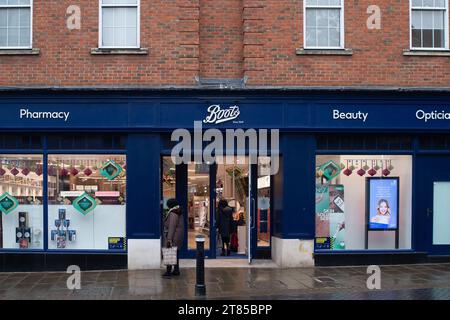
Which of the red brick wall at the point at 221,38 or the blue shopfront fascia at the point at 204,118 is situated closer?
the blue shopfront fascia at the point at 204,118

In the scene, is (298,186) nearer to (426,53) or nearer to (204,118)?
(204,118)

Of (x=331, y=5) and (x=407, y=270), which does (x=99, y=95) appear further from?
(x=407, y=270)

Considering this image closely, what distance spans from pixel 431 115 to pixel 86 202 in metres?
8.22

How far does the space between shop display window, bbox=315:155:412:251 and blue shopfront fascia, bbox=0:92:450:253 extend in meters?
0.33

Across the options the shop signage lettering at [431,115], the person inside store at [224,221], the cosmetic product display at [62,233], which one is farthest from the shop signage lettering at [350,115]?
the cosmetic product display at [62,233]

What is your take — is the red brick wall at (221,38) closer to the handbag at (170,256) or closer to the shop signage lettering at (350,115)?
the shop signage lettering at (350,115)

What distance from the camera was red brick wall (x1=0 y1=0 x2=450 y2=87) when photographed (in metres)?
14.0

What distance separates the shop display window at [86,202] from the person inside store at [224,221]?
243 cm

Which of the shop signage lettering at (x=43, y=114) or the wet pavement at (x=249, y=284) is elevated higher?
the shop signage lettering at (x=43, y=114)

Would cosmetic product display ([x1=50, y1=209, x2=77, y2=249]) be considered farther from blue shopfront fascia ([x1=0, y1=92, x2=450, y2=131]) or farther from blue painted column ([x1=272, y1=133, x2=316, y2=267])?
blue painted column ([x1=272, y1=133, x2=316, y2=267])

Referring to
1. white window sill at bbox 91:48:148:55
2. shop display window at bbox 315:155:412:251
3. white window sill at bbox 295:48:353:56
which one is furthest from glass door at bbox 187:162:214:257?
white window sill at bbox 295:48:353:56

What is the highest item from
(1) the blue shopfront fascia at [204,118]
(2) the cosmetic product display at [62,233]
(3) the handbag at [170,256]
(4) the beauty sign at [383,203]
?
(1) the blue shopfront fascia at [204,118]

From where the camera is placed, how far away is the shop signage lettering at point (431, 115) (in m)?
14.2

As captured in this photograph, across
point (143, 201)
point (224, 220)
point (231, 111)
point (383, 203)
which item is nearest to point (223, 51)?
point (231, 111)
